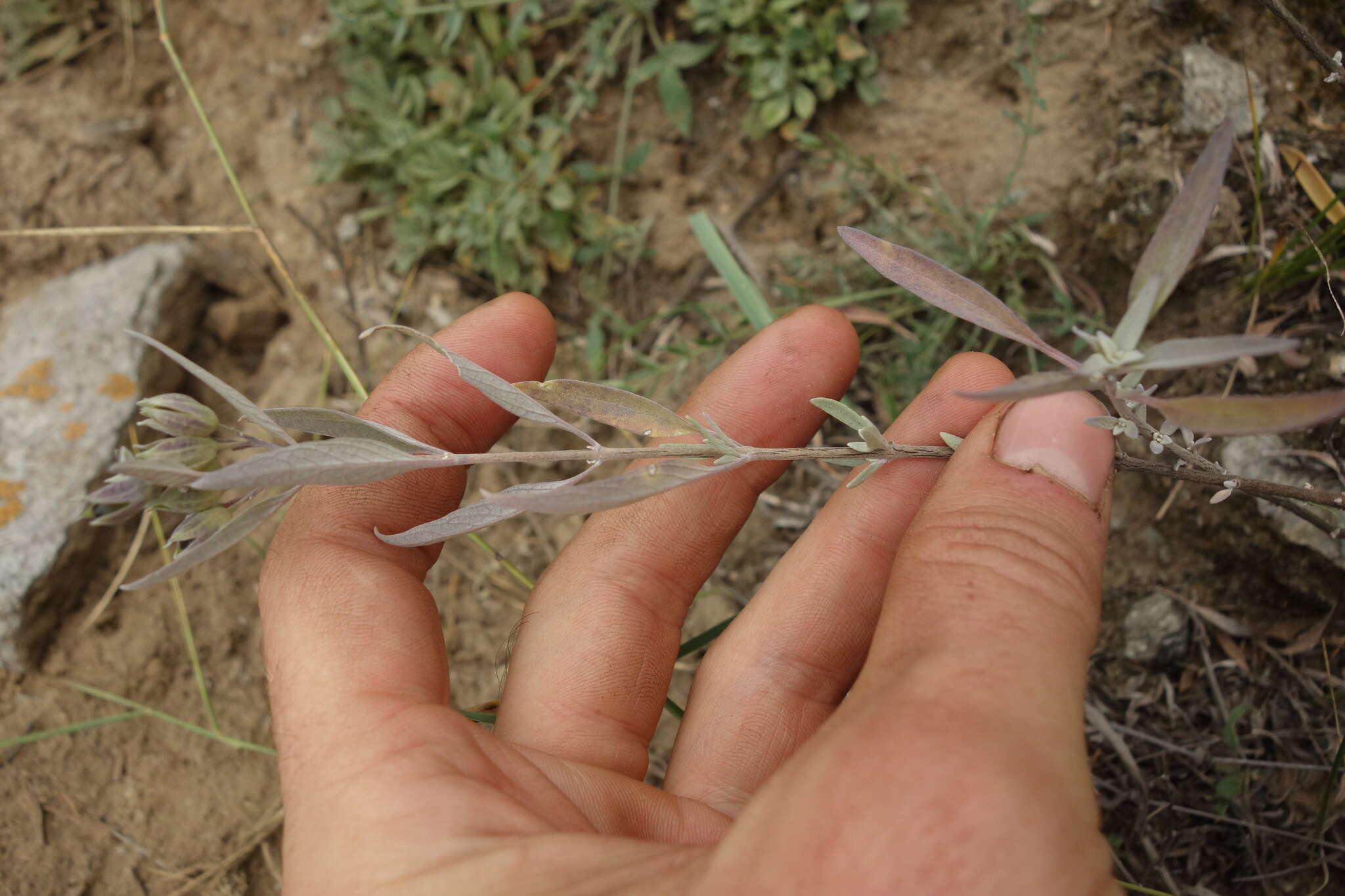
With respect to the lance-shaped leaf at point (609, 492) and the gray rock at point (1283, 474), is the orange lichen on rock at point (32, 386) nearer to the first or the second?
the lance-shaped leaf at point (609, 492)

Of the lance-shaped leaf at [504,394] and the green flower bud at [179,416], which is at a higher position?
the green flower bud at [179,416]

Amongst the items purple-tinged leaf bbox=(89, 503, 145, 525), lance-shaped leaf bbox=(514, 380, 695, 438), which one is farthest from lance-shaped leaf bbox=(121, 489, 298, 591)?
lance-shaped leaf bbox=(514, 380, 695, 438)

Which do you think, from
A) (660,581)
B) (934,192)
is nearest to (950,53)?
(934,192)

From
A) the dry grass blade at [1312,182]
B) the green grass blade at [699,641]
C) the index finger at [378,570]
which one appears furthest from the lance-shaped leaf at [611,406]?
the dry grass blade at [1312,182]

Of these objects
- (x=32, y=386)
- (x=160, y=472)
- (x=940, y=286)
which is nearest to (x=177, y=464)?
(x=160, y=472)

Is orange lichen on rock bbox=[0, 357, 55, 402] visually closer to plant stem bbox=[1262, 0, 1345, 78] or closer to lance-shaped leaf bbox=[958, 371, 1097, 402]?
lance-shaped leaf bbox=[958, 371, 1097, 402]

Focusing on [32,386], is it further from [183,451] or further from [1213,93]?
[1213,93]

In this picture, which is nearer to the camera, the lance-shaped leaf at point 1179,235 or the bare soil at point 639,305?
the lance-shaped leaf at point 1179,235

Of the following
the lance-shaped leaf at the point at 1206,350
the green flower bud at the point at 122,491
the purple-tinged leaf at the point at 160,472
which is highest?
the lance-shaped leaf at the point at 1206,350
